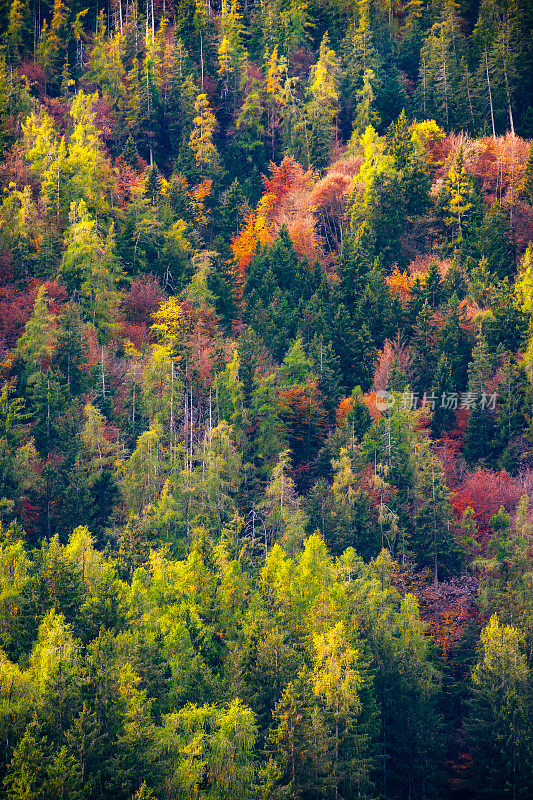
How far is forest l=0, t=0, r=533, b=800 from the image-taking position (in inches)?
1590

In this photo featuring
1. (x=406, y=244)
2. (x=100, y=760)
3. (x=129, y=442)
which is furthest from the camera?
(x=406, y=244)

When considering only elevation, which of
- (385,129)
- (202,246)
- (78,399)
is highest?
(385,129)

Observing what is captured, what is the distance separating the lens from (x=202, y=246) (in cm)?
7419

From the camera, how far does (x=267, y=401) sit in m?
56.4

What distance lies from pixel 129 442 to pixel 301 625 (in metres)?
15.6

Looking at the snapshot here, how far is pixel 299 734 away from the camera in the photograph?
39.1 m

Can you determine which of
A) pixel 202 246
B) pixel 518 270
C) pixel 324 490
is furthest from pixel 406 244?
pixel 324 490

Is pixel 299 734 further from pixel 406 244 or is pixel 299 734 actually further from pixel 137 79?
pixel 137 79

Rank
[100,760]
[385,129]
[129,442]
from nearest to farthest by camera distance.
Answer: [100,760] < [129,442] < [385,129]

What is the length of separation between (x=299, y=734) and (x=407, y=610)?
31.3ft

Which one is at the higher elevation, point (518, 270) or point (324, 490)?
point (518, 270)

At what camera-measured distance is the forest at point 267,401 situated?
40.4m

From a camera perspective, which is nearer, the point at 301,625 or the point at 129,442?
the point at 301,625

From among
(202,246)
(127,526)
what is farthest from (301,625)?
(202,246)
